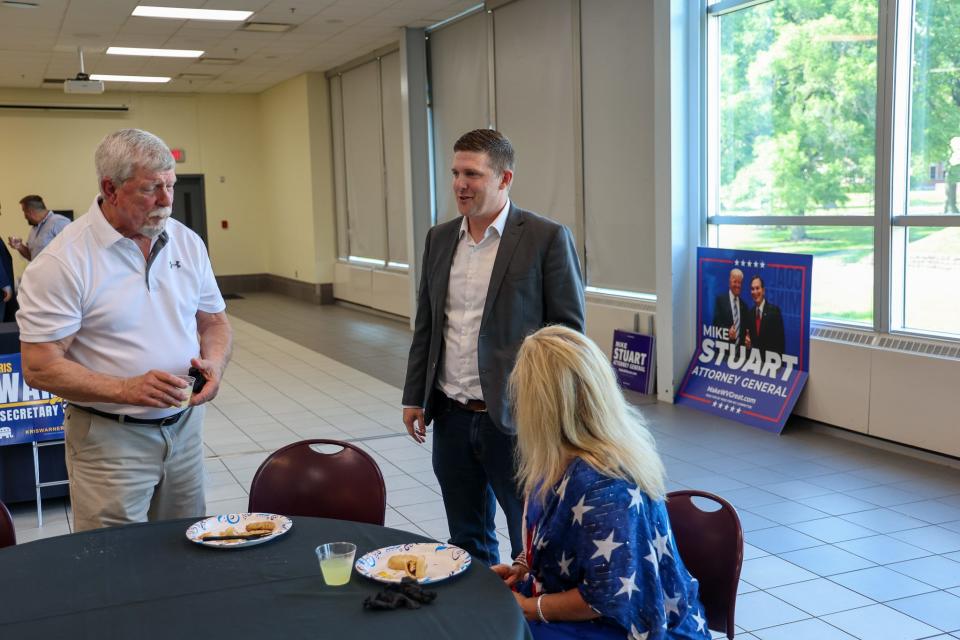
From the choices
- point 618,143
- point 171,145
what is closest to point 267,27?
point 618,143

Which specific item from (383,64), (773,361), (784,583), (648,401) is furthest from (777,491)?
(383,64)

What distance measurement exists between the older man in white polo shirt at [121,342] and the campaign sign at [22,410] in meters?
2.15

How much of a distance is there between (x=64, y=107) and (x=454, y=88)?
26.2 feet

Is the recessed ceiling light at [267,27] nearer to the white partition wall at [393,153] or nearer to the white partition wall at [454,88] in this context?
the white partition wall at [454,88]

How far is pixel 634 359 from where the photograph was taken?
717 centimetres

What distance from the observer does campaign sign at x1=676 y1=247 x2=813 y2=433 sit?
19.2ft

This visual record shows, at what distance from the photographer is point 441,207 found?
1072 cm

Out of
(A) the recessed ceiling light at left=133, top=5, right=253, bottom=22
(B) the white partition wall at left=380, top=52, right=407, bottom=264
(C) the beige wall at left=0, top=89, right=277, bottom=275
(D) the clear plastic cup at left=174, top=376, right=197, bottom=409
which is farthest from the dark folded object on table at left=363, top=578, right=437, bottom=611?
(C) the beige wall at left=0, top=89, right=277, bottom=275

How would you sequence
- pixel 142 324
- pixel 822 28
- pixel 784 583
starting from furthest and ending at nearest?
pixel 822 28, pixel 784 583, pixel 142 324

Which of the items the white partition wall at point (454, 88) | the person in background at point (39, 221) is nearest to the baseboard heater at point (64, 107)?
the person in background at point (39, 221)

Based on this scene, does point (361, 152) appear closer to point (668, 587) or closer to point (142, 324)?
point (142, 324)

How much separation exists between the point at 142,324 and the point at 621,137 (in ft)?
17.6

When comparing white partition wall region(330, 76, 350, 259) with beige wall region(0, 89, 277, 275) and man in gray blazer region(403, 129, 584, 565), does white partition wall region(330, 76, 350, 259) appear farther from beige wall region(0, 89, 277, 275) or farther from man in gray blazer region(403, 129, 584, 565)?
man in gray blazer region(403, 129, 584, 565)

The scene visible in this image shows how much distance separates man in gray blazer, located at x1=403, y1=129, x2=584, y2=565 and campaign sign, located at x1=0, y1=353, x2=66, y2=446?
7.83 feet
